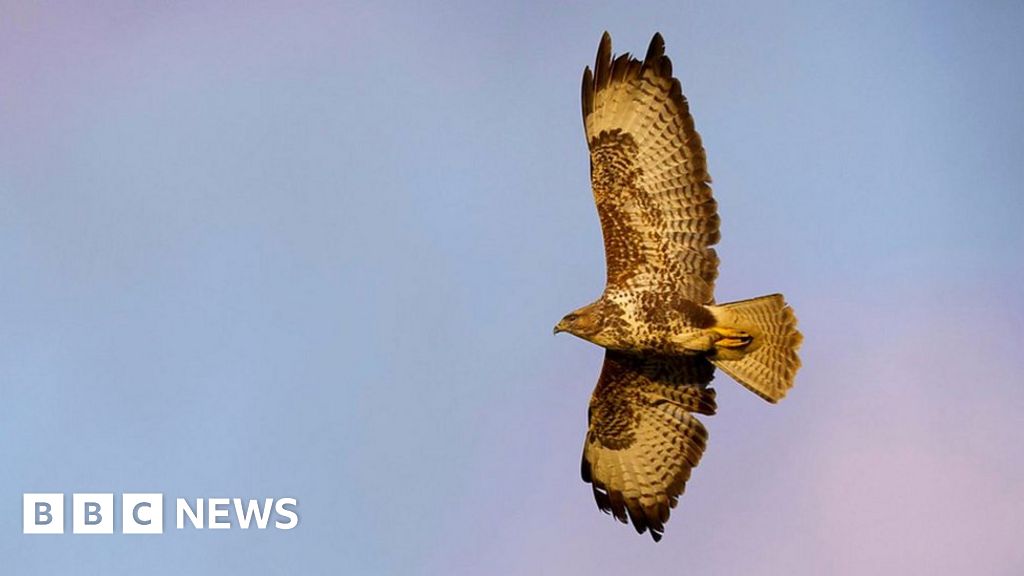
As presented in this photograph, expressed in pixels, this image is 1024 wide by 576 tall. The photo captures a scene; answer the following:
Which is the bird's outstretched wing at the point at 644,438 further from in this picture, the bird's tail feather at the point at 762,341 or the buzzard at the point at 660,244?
the bird's tail feather at the point at 762,341

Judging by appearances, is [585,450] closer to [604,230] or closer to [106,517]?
[604,230]

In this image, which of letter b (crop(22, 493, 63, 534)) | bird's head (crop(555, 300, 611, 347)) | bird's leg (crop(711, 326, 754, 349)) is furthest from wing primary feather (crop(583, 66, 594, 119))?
letter b (crop(22, 493, 63, 534))

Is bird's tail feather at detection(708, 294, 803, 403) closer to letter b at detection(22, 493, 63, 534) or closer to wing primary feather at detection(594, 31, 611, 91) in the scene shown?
wing primary feather at detection(594, 31, 611, 91)

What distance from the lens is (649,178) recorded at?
23.6 ft

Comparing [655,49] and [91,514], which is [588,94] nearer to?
[655,49]

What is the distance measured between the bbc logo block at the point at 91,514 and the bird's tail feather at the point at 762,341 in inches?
144

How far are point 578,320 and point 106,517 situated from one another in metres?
3.47

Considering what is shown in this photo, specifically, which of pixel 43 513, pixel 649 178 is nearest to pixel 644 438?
pixel 649 178

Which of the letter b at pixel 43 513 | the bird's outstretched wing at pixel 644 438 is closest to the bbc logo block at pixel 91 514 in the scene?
the letter b at pixel 43 513

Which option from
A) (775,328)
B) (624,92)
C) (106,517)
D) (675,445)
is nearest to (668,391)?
(675,445)

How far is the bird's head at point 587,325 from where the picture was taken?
7133 millimetres

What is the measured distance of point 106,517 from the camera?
924 centimetres

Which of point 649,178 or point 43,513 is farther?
point 43,513

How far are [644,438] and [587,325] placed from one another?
3.00ft
